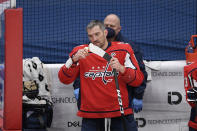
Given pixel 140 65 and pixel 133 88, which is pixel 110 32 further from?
pixel 133 88

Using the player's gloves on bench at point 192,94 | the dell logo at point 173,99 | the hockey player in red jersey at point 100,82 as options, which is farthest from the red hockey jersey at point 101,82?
the dell logo at point 173,99

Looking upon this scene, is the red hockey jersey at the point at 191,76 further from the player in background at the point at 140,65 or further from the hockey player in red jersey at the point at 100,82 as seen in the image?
the hockey player in red jersey at the point at 100,82

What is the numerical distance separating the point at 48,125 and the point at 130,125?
1.48m

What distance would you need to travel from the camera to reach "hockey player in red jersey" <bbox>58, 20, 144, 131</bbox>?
3.25m

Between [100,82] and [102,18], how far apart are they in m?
2.81

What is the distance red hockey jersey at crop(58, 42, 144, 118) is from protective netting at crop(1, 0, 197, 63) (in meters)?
2.32

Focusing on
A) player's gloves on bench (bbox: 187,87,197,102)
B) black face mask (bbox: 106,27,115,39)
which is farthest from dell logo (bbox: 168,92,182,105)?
black face mask (bbox: 106,27,115,39)

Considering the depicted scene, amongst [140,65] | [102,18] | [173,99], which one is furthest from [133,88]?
[102,18]

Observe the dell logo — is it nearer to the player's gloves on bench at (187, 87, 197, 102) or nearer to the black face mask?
the player's gloves on bench at (187, 87, 197, 102)

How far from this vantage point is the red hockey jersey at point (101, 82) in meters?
3.26

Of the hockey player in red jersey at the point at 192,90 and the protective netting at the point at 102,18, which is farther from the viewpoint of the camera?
the protective netting at the point at 102,18

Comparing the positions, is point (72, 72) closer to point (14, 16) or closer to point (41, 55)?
point (14, 16)

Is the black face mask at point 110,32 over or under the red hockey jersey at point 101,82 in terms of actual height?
over

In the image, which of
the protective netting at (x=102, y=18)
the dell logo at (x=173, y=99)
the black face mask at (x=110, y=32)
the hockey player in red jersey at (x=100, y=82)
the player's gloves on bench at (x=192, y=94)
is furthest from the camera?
the protective netting at (x=102, y=18)
